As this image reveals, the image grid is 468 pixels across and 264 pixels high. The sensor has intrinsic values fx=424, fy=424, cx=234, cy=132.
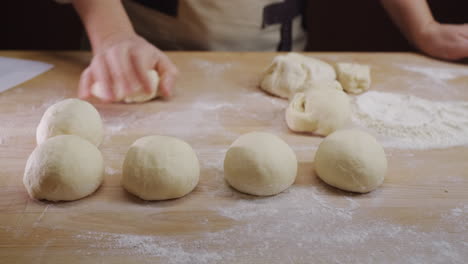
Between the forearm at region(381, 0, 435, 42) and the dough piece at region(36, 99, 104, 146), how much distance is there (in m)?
1.82

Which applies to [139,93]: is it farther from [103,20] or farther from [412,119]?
[412,119]

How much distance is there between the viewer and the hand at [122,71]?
1.74 meters

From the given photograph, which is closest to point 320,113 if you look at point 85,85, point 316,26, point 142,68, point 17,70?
point 142,68

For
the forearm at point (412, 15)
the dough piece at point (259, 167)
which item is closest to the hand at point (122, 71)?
the dough piece at point (259, 167)

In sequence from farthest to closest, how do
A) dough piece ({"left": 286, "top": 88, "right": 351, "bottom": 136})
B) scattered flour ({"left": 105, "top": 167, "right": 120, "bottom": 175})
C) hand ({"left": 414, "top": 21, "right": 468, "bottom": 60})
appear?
1. hand ({"left": 414, "top": 21, "right": 468, "bottom": 60})
2. dough piece ({"left": 286, "top": 88, "right": 351, "bottom": 136})
3. scattered flour ({"left": 105, "top": 167, "right": 120, "bottom": 175})

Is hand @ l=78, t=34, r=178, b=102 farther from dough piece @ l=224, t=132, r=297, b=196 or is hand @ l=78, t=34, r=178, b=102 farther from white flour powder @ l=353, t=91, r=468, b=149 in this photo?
white flour powder @ l=353, t=91, r=468, b=149

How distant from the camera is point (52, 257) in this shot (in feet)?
3.42

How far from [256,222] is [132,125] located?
2.37ft

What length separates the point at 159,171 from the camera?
4.08ft

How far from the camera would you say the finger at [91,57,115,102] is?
1736 mm

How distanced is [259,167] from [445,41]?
1583mm

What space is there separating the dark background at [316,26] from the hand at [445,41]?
36.5 inches

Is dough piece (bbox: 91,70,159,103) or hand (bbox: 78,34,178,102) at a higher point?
hand (bbox: 78,34,178,102)

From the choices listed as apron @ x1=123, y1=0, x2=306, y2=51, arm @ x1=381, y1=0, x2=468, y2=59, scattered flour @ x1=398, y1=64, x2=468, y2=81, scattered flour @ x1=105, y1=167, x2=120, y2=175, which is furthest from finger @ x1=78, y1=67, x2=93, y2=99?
arm @ x1=381, y1=0, x2=468, y2=59
